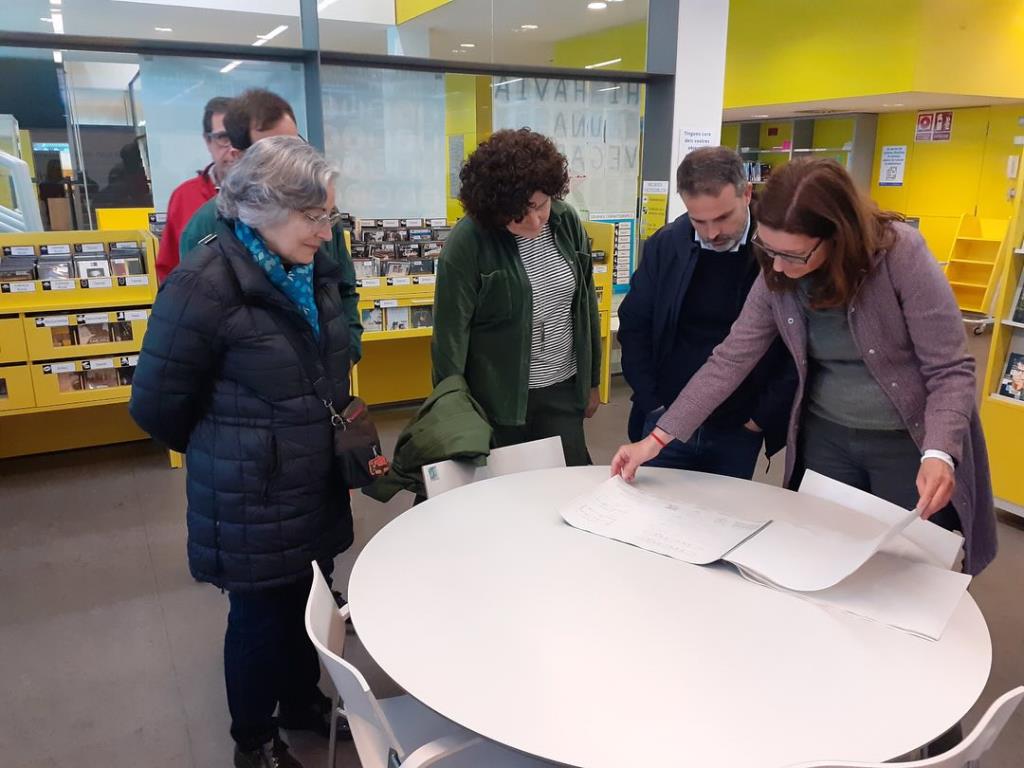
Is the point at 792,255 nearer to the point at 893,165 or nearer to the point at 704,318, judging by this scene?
the point at 704,318

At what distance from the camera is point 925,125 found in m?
9.38

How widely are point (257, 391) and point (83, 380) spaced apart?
2790mm

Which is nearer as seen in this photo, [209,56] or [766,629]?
[766,629]

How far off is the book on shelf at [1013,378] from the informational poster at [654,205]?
217 cm

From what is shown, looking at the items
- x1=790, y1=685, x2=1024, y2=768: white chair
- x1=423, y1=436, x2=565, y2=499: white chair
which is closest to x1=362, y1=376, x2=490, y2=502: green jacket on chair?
x1=423, y1=436, x2=565, y2=499: white chair

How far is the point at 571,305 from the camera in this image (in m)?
2.54

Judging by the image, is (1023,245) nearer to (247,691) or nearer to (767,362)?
(767,362)

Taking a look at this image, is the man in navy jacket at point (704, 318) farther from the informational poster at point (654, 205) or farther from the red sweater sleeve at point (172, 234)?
the informational poster at point (654, 205)

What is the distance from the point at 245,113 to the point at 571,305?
3.86 ft

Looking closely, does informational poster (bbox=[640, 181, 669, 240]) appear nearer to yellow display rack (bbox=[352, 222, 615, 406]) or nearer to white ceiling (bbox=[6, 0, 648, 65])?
yellow display rack (bbox=[352, 222, 615, 406])

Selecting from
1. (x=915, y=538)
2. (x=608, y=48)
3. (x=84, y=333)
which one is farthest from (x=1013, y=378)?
(x=608, y=48)

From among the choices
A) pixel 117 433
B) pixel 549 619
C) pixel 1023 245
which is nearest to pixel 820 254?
pixel 549 619

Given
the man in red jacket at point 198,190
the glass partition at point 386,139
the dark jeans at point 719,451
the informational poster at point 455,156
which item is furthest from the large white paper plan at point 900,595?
the informational poster at point 455,156

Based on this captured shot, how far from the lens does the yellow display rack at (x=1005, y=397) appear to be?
12.1 ft
